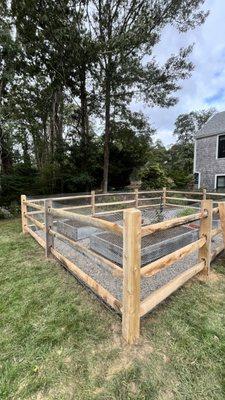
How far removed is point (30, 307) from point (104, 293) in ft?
2.84

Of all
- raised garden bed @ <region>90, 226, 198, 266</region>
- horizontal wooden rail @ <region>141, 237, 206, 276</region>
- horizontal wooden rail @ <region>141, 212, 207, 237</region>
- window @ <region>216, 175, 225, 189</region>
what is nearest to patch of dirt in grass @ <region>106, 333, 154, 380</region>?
horizontal wooden rail @ <region>141, 237, 206, 276</region>

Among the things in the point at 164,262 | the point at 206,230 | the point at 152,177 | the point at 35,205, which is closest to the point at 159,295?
the point at 164,262

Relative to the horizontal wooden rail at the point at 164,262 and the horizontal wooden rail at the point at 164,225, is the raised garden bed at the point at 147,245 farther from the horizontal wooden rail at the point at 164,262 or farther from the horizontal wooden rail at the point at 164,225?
the horizontal wooden rail at the point at 164,225

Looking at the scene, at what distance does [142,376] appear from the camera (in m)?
1.50

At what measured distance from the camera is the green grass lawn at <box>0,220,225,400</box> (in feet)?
4.65

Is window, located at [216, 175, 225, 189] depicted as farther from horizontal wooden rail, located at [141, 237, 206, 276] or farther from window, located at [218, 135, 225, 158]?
→ horizontal wooden rail, located at [141, 237, 206, 276]

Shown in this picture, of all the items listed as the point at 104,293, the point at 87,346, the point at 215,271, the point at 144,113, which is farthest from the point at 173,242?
the point at 144,113

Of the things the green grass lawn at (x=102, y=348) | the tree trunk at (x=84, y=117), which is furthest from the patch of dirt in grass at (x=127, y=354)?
the tree trunk at (x=84, y=117)

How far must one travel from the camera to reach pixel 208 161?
1336 centimetres

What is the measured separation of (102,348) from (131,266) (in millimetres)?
728

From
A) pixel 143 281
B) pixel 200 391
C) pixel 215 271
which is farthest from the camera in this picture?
pixel 215 271

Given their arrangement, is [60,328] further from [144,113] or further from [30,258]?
[144,113]

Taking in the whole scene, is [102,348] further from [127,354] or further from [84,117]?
[84,117]

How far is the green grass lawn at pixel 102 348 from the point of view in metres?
1.42
